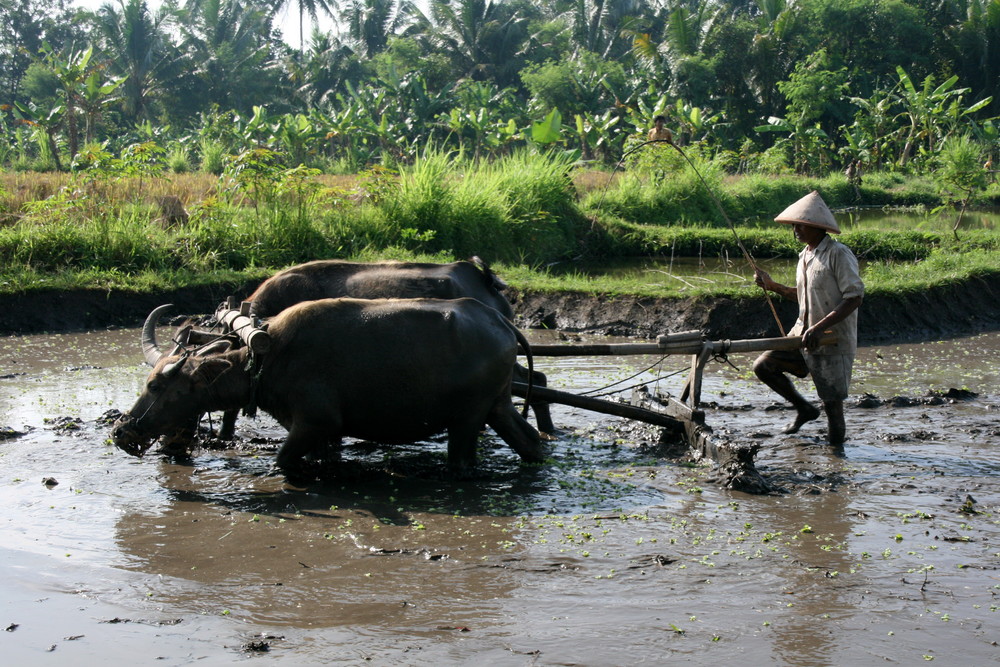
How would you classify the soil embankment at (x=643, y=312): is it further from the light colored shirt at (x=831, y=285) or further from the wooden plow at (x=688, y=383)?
the wooden plow at (x=688, y=383)

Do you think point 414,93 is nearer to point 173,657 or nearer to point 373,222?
point 373,222

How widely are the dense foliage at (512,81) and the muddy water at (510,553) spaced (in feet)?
28.8

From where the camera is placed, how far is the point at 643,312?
1203cm

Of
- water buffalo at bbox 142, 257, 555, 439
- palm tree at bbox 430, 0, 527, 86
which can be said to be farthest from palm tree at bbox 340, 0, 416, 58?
water buffalo at bbox 142, 257, 555, 439

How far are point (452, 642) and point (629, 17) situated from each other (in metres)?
43.9

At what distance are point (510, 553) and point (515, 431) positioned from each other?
1628mm

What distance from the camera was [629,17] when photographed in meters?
44.7

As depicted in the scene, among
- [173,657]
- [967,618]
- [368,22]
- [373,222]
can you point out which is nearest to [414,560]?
[173,657]

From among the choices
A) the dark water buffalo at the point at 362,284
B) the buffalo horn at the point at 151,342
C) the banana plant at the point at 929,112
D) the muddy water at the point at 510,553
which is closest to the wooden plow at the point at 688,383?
the muddy water at the point at 510,553

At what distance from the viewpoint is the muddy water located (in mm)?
4254

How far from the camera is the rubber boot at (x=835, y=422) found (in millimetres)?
7352

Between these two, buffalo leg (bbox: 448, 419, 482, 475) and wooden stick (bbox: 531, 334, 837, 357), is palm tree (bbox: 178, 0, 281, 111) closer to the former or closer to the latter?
wooden stick (bbox: 531, 334, 837, 357)

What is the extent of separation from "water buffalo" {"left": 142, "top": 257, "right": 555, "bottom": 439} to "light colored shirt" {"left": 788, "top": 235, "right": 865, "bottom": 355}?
222cm

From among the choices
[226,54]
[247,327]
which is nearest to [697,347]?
[247,327]
